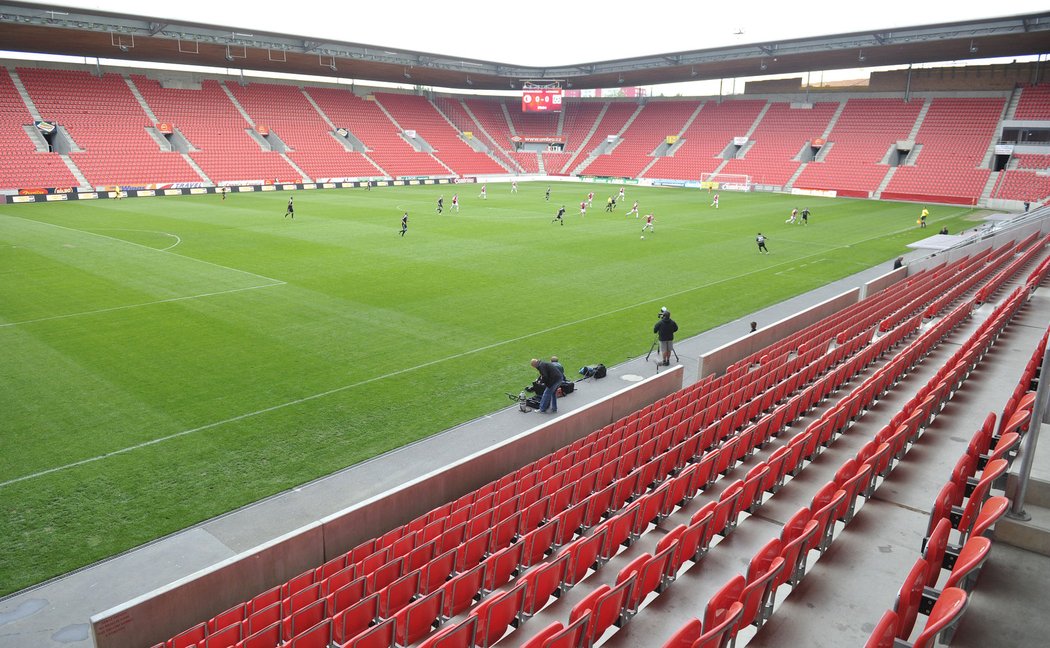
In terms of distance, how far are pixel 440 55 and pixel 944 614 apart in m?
72.5

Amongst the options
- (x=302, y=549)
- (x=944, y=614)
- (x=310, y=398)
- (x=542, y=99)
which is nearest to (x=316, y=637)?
(x=302, y=549)

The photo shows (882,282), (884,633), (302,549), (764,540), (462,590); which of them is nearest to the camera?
(884,633)

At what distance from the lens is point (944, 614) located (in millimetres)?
3768

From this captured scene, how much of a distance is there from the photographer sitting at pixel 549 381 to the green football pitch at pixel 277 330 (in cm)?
108

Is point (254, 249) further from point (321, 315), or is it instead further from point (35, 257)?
point (321, 315)

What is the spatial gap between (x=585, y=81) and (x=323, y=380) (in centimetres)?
7699

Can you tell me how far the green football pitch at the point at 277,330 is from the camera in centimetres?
1025

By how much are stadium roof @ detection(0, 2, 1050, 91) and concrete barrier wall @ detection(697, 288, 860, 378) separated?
41666mm

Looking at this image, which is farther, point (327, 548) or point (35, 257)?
point (35, 257)

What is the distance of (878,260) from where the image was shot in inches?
1146

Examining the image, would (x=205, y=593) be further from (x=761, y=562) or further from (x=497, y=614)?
(x=761, y=562)

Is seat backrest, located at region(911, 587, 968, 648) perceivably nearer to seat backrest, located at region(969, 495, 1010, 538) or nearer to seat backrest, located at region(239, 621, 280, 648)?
seat backrest, located at region(969, 495, 1010, 538)

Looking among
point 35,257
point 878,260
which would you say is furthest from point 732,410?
point 35,257

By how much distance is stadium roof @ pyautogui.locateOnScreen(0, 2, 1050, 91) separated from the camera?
46.5 metres
